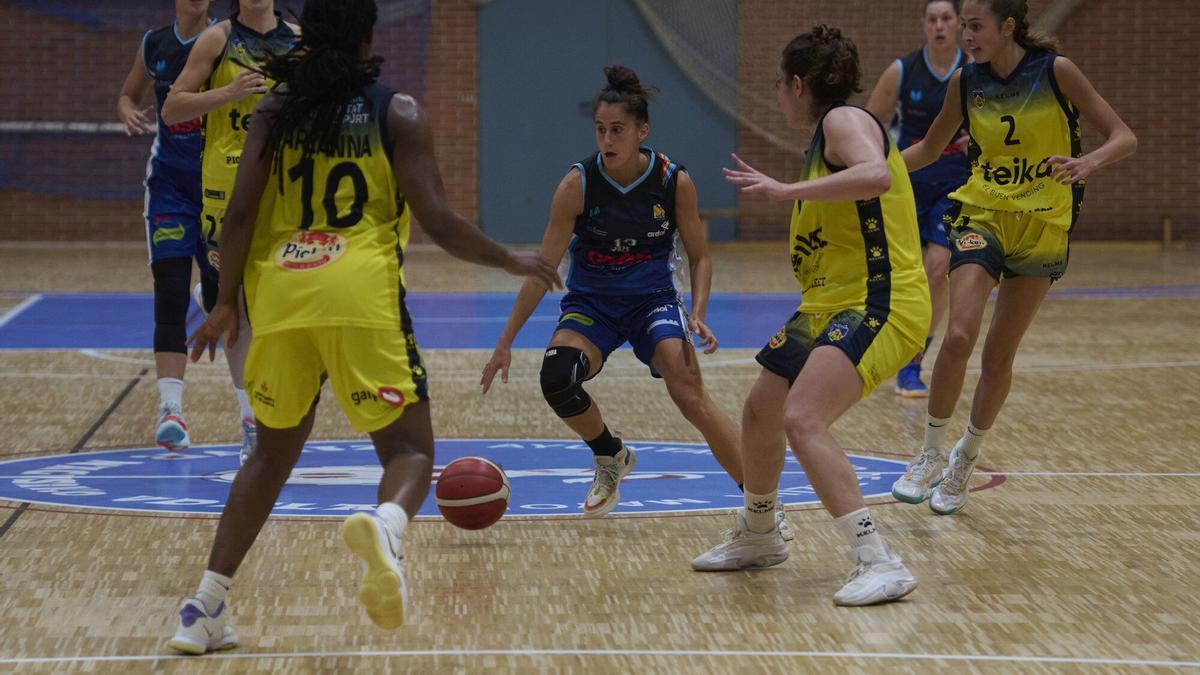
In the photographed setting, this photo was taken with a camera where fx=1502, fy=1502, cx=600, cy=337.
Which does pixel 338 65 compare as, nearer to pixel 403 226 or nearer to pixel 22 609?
pixel 403 226

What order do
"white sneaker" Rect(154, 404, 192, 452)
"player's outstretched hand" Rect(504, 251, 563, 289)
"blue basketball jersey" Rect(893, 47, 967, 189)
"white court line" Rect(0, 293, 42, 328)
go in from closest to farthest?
"player's outstretched hand" Rect(504, 251, 563, 289), "white sneaker" Rect(154, 404, 192, 452), "blue basketball jersey" Rect(893, 47, 967, 189), "white court line" Rect(0, 293, 42, 328)

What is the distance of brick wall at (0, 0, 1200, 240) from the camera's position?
1617 cm

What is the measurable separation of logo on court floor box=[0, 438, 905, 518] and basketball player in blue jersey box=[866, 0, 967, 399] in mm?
1879

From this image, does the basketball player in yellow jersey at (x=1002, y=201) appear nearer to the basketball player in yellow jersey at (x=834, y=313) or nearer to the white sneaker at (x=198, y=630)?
the basketball player in yellow jersey at (x=834, y=313)

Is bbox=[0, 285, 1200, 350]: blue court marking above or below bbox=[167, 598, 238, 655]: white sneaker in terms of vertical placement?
below

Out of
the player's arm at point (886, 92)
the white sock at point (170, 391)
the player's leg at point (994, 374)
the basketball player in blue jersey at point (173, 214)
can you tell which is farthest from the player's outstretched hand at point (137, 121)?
the player's leg at point (994, 374)

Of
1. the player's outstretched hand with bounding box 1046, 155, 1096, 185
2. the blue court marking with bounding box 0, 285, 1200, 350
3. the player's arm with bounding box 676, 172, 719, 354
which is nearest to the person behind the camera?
the player's outstretched hand with bounding box 1046, 155, 1096, 185

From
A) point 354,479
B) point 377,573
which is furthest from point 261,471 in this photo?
point 354,479

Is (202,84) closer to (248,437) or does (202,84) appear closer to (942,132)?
(248,437)

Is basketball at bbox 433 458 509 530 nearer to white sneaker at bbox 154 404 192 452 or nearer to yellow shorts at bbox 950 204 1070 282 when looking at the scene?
yellow shorts at bbox 950 204 1070 282

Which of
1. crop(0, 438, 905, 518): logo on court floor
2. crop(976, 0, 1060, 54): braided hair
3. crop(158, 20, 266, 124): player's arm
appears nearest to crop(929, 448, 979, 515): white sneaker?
crop(0, 438, 905, 518): logo on court floor

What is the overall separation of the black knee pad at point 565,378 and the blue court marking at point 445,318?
14.4ft

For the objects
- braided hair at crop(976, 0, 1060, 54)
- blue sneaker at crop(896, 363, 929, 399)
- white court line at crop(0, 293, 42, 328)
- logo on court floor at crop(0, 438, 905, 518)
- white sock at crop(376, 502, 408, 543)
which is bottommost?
white court line at crop(0, 293, 42, 328)

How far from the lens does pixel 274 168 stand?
11.3 ft
